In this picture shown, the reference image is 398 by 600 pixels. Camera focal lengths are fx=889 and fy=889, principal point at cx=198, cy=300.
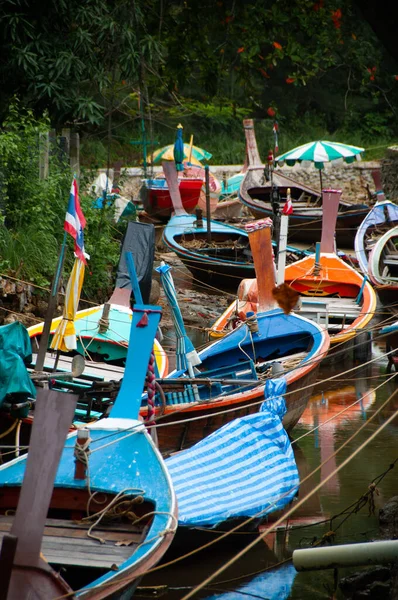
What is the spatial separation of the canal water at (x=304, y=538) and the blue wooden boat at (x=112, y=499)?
28 centimetres

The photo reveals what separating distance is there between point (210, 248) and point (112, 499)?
13.7 m

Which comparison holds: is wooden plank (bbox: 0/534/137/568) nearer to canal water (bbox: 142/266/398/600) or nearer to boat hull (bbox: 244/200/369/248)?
canal water (bbox: 142/266/398/600)

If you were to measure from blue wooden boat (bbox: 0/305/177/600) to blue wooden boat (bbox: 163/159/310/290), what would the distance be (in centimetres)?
1137

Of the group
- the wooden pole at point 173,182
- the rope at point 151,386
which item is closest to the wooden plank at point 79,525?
the rope at point 151,386

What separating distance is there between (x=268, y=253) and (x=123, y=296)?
1.94m

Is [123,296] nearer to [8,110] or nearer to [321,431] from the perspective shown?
[321,431]

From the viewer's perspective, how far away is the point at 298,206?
2464cm

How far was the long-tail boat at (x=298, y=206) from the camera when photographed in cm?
2316

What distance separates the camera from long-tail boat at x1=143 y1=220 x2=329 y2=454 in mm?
8422

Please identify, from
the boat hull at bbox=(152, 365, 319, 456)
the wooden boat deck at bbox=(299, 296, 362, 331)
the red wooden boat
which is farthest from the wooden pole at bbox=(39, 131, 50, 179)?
the red wooden boat

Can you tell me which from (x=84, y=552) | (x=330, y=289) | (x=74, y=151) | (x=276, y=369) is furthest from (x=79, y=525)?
(x=74, y=151)

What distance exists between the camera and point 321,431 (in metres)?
10.8

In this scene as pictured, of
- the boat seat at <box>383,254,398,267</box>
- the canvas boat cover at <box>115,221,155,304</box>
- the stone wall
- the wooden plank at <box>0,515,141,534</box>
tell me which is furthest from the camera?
the stone wall

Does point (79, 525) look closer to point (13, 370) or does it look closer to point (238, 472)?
point (13, 370)
